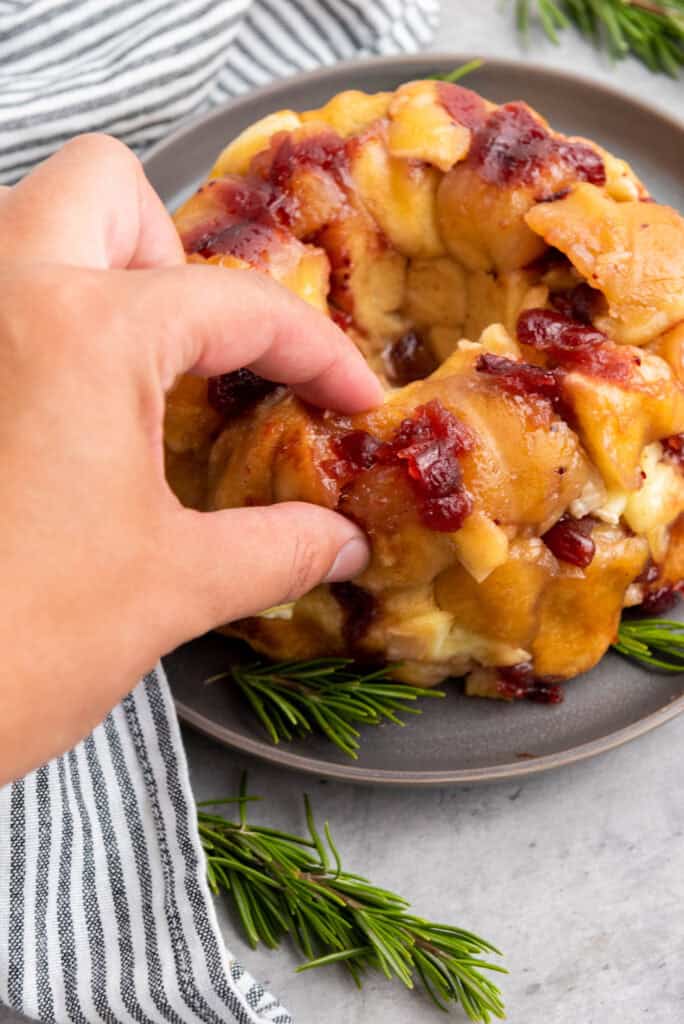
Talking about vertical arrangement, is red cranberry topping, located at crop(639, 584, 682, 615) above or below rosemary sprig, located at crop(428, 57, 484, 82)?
below

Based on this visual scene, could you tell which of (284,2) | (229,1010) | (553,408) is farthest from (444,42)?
(229,1010)

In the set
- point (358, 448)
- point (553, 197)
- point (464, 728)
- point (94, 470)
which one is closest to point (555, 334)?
point (553, 197)

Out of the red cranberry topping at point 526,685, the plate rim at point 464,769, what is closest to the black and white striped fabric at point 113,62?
the plate rim at point 464,769

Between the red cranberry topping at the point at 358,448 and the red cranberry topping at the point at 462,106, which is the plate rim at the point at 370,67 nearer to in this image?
the red cranberry topping at the point at 462,106

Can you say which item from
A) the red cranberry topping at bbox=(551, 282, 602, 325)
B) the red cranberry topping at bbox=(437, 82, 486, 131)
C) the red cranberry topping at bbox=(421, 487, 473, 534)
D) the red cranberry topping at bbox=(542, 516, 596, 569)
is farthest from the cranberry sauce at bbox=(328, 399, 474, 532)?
the red cranberry topping at bbox=(437, 82, 486, 131)

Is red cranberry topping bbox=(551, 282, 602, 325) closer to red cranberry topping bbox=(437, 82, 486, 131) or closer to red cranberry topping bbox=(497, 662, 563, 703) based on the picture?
red cranberry topping bbox=(437, 82, 486, 131)

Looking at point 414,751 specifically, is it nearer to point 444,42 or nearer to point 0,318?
point 0,318
